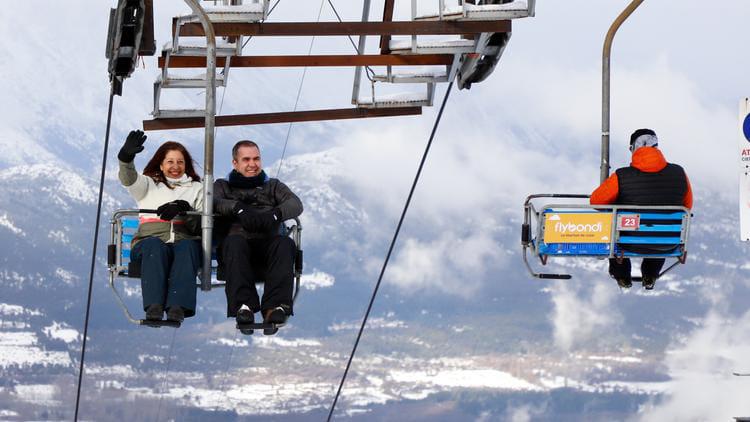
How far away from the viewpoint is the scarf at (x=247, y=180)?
52.2 ft

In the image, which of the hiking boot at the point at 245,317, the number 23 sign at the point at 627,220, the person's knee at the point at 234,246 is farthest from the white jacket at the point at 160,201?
the number 23 sign at the point at 627,220

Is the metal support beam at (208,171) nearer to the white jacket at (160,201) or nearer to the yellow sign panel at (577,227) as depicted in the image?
the white jacket at (160,201)

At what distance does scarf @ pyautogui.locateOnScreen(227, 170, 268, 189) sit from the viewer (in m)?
15.9

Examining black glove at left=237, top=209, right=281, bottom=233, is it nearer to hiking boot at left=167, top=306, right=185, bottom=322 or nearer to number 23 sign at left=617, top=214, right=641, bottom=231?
hiking boot at left=167, top=306, right=185, bottom=322

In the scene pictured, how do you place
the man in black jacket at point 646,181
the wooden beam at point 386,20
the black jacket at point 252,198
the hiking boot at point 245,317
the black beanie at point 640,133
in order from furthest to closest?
the wooden beam at point 386,20
the man in black jacket at point 646,181
the black beanie at point 640,133
the black jacket at point 252,198
the hiking boot at point 245,317

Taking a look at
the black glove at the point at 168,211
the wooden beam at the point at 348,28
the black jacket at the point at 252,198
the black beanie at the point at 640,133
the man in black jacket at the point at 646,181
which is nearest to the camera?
the black glove at the point at 168,211

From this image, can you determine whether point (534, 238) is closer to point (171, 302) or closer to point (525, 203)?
point (525, 203)

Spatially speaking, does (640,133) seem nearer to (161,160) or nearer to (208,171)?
(208,171)

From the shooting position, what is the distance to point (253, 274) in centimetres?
1562

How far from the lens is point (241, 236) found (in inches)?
613

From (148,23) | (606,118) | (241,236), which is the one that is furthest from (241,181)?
(606,118)

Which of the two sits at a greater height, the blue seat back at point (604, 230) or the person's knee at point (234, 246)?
the blue seat back at point (604, 230)

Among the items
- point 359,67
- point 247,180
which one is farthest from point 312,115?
point 247,180

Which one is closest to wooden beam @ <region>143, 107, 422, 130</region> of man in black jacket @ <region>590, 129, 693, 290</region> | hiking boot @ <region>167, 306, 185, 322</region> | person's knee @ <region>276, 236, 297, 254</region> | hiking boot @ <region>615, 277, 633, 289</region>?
hiking boot @ <region>615, 277, 633, 289</region>
